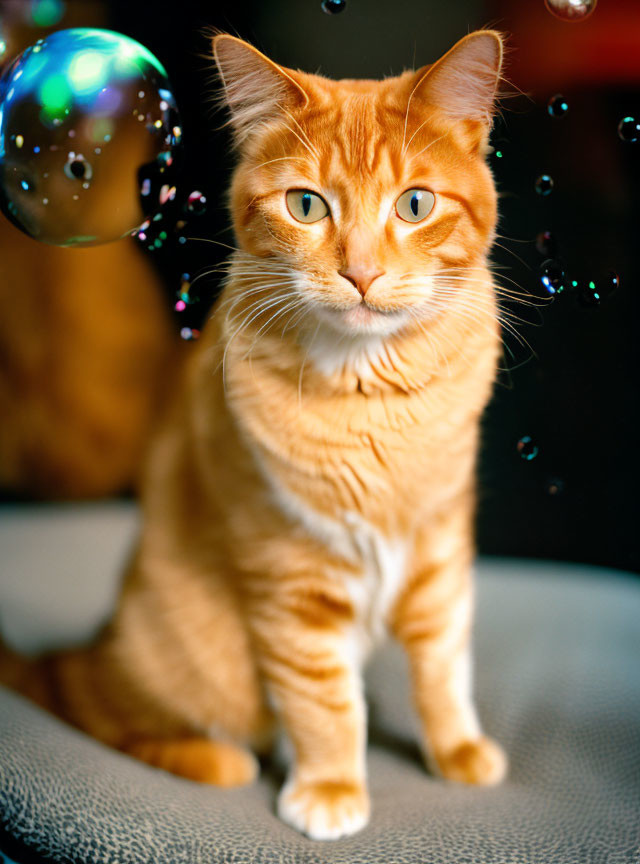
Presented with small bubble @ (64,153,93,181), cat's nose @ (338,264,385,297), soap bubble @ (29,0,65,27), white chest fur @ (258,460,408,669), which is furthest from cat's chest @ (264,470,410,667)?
soap bubble @ (29,0,65,27)

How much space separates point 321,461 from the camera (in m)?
0.87

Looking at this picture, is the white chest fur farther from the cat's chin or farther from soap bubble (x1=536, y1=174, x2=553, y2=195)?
soap bubble (x1=536, y1=174, x2=553, y2=195)

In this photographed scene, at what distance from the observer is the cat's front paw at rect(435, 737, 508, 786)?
3.26 feet

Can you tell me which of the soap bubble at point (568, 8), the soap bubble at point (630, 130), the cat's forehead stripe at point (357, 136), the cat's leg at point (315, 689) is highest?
the soap bubble at point (568, 8)

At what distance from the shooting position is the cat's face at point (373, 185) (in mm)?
721

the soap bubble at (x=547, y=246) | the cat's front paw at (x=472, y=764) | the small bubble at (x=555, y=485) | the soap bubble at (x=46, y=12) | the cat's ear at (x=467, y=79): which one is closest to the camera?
the cat's ear at (x=467, y=79)

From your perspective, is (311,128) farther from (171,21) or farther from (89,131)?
(171,21)

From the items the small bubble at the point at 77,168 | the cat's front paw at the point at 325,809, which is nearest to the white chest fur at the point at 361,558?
the cat's front paw at the point at 325,809

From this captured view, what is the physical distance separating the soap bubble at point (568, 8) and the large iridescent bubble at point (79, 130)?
38cm

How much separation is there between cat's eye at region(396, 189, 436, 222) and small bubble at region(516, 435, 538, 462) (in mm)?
257

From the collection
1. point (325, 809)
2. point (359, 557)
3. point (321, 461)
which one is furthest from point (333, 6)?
point (325, 809)

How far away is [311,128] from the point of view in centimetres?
76

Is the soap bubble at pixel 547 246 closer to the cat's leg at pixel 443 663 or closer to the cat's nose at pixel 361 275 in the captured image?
the cat's nose at pixel 361 275

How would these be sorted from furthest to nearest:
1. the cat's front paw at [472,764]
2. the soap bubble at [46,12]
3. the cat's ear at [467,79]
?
the soap bubble at [46,12] → the cat's front paw at [472,764] → the cat's ear at [467,79]
